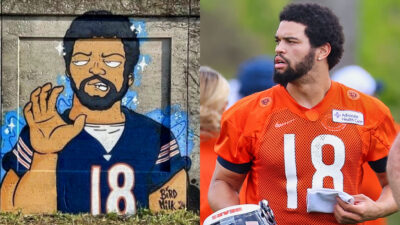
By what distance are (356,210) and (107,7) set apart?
3187 mm

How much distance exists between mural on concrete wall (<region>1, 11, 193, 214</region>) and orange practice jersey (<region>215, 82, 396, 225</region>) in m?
2.24

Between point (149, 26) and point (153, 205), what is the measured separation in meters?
1.33

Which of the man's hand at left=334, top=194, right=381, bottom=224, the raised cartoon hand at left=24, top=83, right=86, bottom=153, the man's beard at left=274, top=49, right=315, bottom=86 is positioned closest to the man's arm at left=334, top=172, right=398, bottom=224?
the man's hand at left=334, top=194, right=381, bottom=224

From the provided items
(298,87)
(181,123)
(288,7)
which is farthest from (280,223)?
(181,123)

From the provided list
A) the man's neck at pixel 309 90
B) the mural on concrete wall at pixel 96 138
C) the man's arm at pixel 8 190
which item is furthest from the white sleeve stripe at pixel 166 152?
the man's neck at pixel 309 90

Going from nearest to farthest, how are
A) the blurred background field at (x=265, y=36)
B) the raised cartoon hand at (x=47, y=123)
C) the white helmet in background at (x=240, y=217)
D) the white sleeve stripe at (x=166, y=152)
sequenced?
the white helmet in background at (x=240, y=217) < the white sleeve stripe at (x=166, y=152) < the raised cartoon hand at (x=47, y=123) < the blurred background field at (x=265, y=36)

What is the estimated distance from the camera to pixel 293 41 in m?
5.12

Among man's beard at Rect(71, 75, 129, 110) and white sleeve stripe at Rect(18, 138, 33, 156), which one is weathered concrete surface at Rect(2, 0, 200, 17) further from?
white sleeve stripe at Rect(18, 138, 33, 156)

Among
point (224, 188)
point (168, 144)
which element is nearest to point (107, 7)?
point (168, 144)

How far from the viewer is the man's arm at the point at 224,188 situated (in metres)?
5.30

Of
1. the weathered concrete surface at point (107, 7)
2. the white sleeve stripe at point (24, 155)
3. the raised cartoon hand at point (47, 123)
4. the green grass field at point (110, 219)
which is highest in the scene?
the weathered concrete surface at point (107, 7)

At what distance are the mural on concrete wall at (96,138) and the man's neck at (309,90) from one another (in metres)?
2.28

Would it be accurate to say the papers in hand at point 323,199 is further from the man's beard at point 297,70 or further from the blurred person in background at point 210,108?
the blurred person in background at point 210,108

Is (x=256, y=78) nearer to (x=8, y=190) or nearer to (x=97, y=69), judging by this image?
(x=97, y=69)
